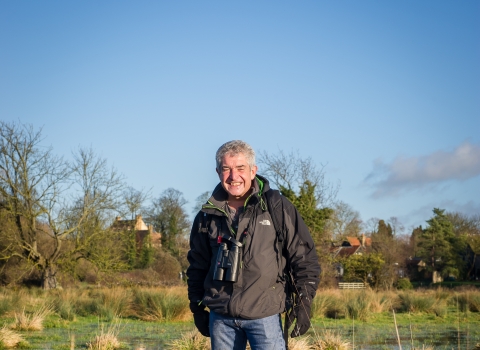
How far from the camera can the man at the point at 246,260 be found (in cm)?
340

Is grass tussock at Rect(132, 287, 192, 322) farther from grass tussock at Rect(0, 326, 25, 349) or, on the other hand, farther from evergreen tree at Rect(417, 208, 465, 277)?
evergreen tree at Rect(417, 208, 465, 277)

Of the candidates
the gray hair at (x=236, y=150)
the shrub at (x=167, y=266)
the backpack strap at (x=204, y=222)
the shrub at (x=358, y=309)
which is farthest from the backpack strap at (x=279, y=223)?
the shrub at (x=167, y=266)

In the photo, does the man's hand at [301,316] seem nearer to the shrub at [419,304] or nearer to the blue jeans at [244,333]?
the blue jeans at [244,333]

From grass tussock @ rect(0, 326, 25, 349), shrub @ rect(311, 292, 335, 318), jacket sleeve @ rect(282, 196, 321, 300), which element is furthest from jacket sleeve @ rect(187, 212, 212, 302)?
shrub @ rect(311, 292, 335, 318)

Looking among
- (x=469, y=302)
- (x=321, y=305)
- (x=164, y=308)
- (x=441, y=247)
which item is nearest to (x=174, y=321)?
(x=164, y=308)

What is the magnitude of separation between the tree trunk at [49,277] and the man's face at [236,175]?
24.5 m

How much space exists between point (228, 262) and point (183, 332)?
7.00 m

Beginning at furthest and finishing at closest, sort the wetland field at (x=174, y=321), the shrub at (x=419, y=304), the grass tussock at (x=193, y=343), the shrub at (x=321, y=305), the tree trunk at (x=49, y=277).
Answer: the tree trunk at (x=49, y=277) < the shrub at (x=419, y=304) < the shrub at (x=321, y=305) < the wetland field at (x=174, y=321) < the grass tussock at (x=193, y=343)

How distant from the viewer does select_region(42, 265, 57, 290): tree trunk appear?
2651cm

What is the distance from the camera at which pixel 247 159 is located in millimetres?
3654

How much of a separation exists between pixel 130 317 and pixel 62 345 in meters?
5.41

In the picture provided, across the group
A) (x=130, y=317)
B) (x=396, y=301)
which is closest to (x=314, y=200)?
(x=396, y=301)

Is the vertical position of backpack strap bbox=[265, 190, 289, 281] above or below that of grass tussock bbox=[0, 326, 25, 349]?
above

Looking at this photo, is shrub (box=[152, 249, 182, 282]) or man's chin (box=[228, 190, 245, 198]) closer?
man's chin (box=[228, 190, 245, 198])
